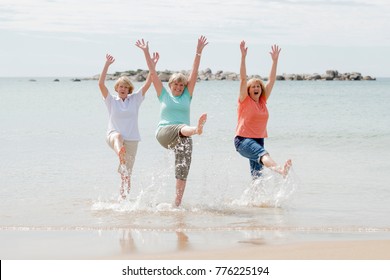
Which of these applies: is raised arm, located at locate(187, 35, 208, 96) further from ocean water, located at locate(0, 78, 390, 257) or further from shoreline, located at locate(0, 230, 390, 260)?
shoreline, located at locate(0, 230, 390, 260)

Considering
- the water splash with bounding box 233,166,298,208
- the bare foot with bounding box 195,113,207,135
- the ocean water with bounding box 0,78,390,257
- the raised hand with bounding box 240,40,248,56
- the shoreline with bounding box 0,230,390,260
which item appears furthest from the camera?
the water splash with bounding box 233,166,298,208

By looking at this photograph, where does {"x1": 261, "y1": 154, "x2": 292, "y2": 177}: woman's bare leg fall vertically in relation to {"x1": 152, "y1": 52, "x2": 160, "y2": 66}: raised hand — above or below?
below

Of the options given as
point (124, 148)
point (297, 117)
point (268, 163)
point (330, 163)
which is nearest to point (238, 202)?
point (268, 163)

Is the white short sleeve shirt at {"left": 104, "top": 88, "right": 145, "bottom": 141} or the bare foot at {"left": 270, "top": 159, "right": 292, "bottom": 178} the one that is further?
the white short sleeve shirt at {"left": 104, "top": 88, "right": 145, "bottom": 141}

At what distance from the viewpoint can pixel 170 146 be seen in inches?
379

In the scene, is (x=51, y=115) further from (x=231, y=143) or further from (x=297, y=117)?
(x=231, y=143)

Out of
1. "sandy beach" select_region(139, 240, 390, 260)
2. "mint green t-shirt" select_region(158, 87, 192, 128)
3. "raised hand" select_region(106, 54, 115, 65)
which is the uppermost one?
"raised hand" select_region(106, 54, 115, 65)

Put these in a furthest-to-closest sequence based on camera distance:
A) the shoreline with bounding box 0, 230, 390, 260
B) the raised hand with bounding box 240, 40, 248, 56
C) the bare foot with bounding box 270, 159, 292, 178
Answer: the raised hand with bounding box 240, 40, 248, 56 < the bare foot with bounding box 270, 159, 292, 178 < the shoreline with bounding box 0, 230, 390, 260

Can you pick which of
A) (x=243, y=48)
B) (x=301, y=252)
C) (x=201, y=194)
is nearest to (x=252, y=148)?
(x=243, y=48)

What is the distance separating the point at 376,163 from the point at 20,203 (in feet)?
24.9

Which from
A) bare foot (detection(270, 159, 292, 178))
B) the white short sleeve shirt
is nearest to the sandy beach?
bare foot (detection(270, 159, 292, 178))

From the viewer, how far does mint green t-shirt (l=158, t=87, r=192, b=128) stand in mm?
9617

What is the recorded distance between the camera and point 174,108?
962 centimetres

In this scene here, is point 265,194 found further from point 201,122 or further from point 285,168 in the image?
point 201,122
